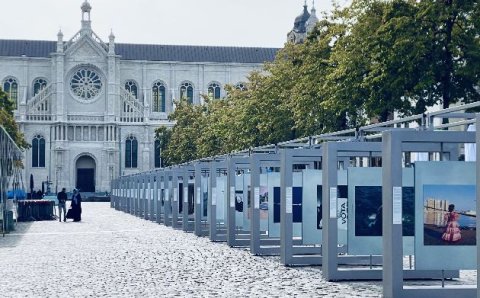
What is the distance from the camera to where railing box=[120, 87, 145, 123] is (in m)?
117

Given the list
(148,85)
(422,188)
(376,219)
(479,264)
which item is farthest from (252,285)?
(148,85)

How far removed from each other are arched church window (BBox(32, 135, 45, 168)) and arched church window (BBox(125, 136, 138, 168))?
10.1 metres

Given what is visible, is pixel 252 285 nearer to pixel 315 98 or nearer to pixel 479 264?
pixel 479 264

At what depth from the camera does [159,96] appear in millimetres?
124938

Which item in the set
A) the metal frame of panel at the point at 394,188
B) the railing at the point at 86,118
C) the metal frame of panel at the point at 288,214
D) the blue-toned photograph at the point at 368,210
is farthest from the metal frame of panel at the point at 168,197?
the railing at the point at 86,118

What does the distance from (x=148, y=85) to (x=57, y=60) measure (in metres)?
13.7

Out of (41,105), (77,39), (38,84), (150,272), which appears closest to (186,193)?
(150,272)

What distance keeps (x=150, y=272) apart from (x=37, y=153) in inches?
3800

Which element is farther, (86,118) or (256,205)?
(86,118)

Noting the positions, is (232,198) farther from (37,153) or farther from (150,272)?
(37,153)

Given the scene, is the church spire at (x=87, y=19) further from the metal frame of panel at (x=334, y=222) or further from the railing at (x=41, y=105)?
the metal frame of panel at (x=334, y=222)

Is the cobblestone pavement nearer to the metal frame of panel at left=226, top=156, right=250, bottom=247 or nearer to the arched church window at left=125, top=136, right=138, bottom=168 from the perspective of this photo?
the metal frame of panel at left=226, top=156, right=250, bottom=247

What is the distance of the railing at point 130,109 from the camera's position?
117 m

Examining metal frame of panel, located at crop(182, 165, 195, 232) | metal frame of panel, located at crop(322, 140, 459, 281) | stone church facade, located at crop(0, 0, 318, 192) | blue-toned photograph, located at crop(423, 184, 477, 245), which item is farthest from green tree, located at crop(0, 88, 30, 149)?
blue-toned photograph, located at crop(423, 184, 477, 245)
